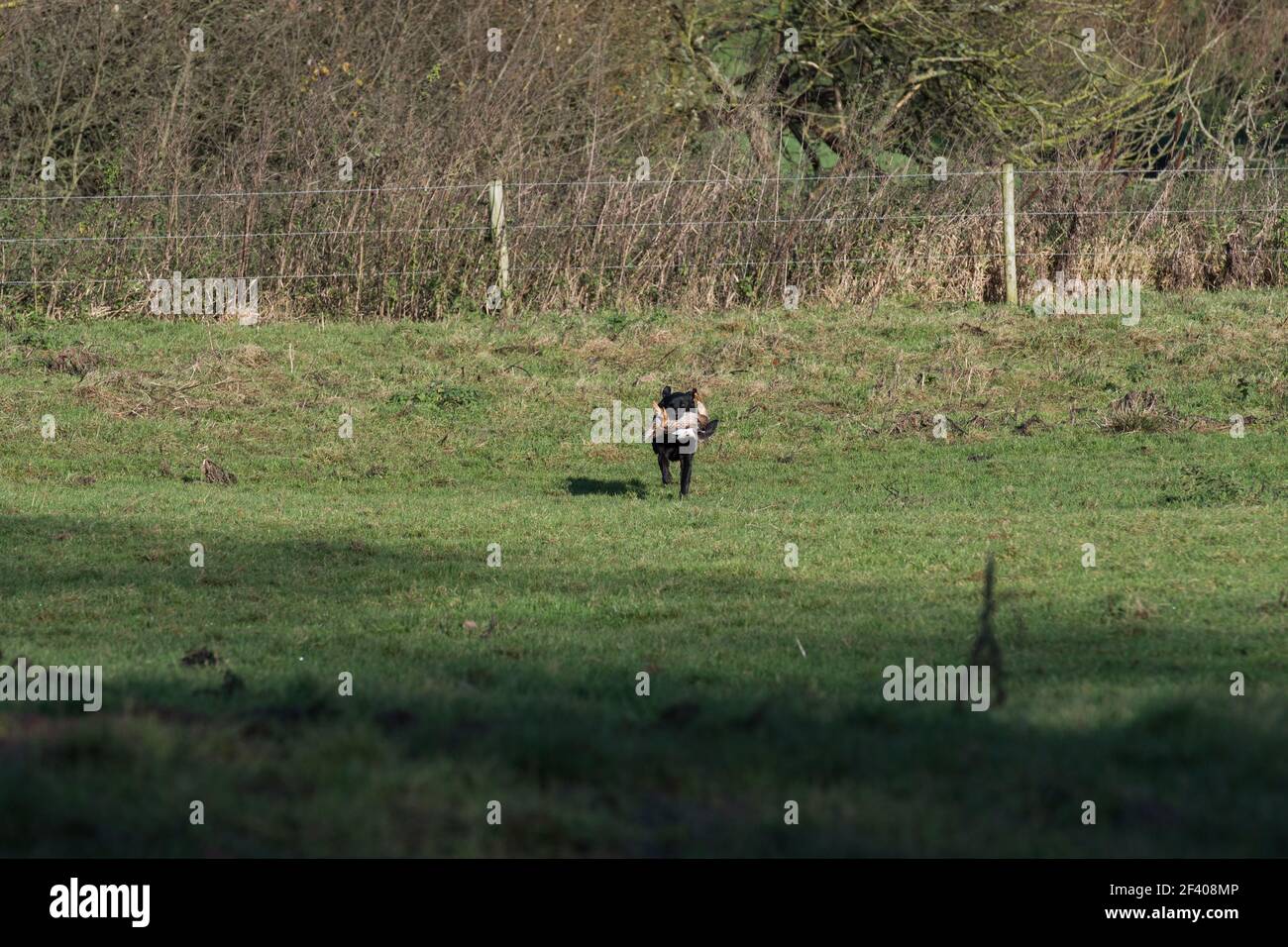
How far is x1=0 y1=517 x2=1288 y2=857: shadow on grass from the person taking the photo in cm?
472

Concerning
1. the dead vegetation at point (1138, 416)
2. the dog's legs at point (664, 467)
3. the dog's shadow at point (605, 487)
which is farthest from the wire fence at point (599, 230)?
the dog's legs at point (664, 467)

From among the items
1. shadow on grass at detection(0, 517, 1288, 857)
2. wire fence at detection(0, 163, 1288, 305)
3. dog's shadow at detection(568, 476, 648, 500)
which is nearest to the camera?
shadow on grass at detection(0, 517, 1288, 857)

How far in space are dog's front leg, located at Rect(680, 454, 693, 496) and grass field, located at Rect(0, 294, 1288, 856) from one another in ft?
1.66

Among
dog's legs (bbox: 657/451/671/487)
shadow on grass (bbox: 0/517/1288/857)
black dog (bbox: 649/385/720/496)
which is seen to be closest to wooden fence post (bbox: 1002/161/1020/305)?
dog's legs (bbox: 657/451/671/487)

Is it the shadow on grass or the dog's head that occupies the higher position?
the dog's head

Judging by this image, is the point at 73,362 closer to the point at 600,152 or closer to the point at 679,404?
the point at 679,404

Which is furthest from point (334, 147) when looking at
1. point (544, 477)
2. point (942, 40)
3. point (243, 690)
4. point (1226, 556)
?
point (243, 690)

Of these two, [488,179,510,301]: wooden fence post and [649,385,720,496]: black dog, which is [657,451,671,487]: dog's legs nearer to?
[649,385,720,496]: black dog

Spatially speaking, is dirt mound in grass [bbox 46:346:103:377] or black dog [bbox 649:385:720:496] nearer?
black dog [bbox 649:385:720:496]

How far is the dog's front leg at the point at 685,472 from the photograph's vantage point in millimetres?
15152

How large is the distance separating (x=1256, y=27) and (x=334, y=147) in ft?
82.4

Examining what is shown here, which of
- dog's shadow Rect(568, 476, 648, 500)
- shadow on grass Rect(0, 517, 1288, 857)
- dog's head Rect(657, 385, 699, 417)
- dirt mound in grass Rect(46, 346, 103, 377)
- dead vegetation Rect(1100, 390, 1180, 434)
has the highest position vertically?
dirt mound in grass Rect(46, 346, 103, 377)

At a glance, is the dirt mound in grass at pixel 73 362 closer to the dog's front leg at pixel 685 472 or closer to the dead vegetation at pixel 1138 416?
the dog's front leg at pixel 685 472

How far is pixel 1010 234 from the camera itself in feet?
77.4
